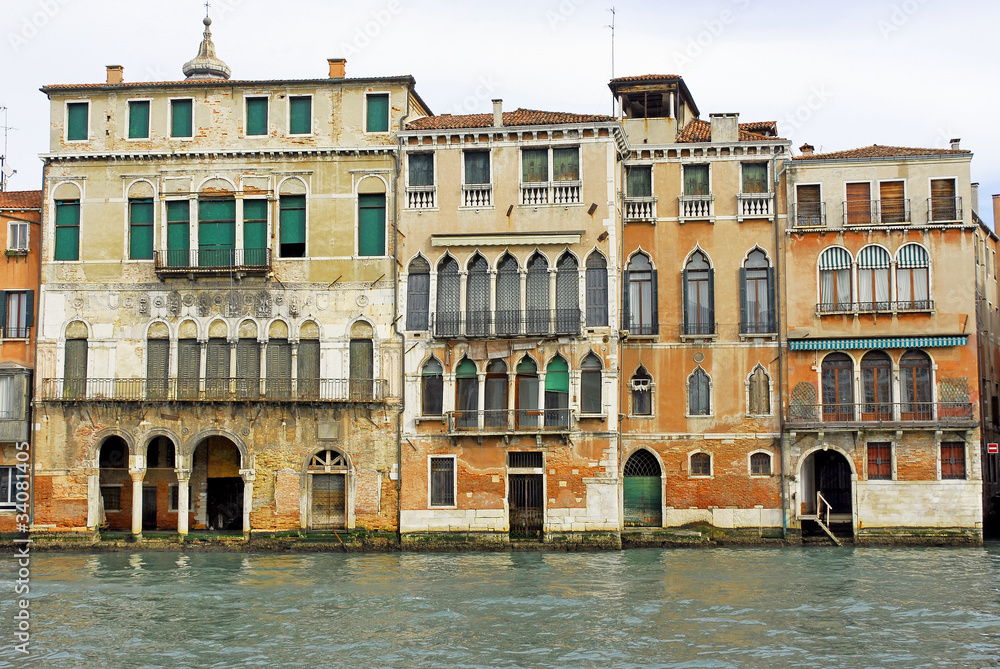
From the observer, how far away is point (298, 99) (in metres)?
37.5

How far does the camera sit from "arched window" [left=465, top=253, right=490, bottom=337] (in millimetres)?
36375

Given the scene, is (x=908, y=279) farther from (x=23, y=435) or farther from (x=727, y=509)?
(x=23, y=435)

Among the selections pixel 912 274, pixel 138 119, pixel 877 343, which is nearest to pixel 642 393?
pixel 877 343

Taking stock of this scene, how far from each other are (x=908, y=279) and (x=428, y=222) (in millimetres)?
13218

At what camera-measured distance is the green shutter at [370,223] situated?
37281mm

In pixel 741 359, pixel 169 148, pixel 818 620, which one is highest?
pixel 169 148

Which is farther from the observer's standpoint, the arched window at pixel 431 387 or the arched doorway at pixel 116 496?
the arched doorway at pixel 116 496

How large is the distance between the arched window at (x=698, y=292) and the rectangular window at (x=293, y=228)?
10769 millimetres

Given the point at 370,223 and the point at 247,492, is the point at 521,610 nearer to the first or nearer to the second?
the point at 247,492

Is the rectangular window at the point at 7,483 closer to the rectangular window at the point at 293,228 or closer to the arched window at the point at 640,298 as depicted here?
the rectangular window at the point at 293,228

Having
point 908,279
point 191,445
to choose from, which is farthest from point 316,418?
point 908,279

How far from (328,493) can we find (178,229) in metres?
8.56

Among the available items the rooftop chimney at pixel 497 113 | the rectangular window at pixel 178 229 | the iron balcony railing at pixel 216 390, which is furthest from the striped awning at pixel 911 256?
the rectangular window at pixel 178 229

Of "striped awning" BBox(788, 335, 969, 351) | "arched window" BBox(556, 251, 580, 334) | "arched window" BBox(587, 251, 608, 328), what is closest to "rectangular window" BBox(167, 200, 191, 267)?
"arched window" BBox(556, 251, 580, 334)
